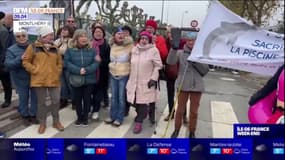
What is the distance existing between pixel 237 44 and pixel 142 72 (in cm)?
260

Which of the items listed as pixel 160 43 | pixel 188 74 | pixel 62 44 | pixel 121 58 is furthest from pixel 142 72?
pixel 62 44

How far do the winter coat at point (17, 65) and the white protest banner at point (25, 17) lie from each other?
0.49m

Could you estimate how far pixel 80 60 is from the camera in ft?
20.2

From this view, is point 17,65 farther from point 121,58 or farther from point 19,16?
point 121,58

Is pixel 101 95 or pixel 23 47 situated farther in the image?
pixel 101 95

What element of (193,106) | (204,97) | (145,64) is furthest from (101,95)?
(204,97)

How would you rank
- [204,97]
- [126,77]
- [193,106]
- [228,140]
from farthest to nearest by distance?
[204,97] → [126,77] → [193,106] → [228,140]

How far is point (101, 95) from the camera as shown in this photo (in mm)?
7188

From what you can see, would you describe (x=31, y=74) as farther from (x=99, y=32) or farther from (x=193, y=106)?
(x=193, y=106)

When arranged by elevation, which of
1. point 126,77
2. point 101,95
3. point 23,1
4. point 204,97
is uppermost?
point 23,1

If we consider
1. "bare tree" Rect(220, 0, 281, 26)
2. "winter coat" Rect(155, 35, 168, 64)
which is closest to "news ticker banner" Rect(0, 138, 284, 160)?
"winter coat" Rect(155, 35, 168, 64)

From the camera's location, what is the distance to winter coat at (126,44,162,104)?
6.06 metres

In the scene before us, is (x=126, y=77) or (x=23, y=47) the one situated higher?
(x=23, y=47)

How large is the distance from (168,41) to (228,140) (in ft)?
A: 12.8
